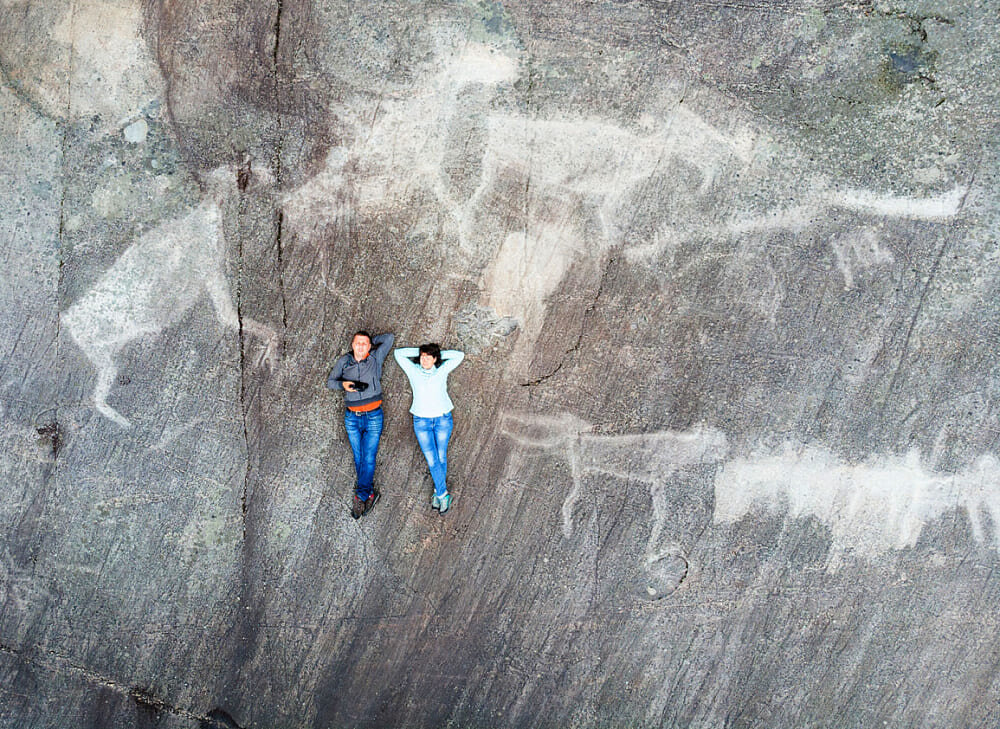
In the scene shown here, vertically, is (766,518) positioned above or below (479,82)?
below

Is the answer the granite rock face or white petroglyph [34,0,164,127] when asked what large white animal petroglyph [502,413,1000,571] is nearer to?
the granite rock face

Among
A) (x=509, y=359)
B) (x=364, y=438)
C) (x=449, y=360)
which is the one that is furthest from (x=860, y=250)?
(x=364, y=438)

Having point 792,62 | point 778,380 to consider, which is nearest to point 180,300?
point 778,380

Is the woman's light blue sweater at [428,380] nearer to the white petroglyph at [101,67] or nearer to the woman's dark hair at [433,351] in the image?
the woman's dark hair at [433,351]

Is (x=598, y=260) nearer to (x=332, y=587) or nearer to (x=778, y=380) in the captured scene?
(x=778, y=380)

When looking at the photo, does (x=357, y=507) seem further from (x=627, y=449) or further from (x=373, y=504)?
(x=627, y=449)
